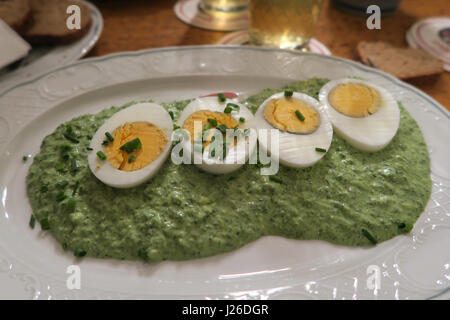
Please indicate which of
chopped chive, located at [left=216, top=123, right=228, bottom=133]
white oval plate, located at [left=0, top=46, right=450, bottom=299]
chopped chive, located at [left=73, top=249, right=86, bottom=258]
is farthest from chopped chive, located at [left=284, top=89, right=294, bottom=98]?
chopped chive, located at [left=73, top=249, right=86, bottom=258]

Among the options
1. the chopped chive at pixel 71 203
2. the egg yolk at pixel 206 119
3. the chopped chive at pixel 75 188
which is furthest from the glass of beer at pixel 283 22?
the chopped chive at pixel 71 203

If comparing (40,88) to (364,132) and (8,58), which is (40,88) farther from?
(364,132)

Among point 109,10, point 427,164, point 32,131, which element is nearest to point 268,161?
point 427,164

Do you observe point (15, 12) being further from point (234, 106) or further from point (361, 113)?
point (361, 113)

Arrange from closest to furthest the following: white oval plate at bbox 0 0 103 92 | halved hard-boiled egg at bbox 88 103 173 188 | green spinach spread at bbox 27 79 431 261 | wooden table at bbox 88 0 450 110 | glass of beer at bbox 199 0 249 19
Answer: green spinach spread at bbox 27 79 431 261 < halved hard-boiled egg at bbox 88 103 173 188 < white oval plate at bbox 0 0 103 92 < wooden table at bbox 88 0 450 110 < glass of beer at bbox 199 0 249 19

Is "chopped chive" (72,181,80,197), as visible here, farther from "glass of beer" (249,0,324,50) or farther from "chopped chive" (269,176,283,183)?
"glass of beer" (249,0,324,50)

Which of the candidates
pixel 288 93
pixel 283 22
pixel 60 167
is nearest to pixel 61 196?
pixel 60 167
